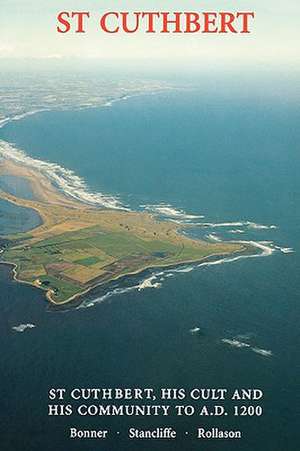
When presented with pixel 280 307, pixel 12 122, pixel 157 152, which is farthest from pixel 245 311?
pixel 12 122

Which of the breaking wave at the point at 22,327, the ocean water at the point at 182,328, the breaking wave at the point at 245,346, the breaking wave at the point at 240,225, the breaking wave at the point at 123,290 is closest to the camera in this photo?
the ocean water at the point at 182,328

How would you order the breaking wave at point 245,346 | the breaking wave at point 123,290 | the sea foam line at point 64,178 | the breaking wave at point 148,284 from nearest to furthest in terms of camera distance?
1. the breaking wave at point 245,346
2. the breaking wave at point 123,290
3. the breaking wave at point 148,284
4. the sea foam line at point 64,178

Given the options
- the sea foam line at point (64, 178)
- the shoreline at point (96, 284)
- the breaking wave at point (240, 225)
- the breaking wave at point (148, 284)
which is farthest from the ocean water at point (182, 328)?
the sea foam line at point (64, 178)

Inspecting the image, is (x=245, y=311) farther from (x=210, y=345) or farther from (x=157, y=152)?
(x=157, y=152)

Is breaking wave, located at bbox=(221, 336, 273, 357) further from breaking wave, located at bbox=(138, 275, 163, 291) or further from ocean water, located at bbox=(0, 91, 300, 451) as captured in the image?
breaking wave, located at bbox=(138, 275, 163, 291)

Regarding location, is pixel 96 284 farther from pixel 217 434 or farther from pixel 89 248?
pixel 217 434

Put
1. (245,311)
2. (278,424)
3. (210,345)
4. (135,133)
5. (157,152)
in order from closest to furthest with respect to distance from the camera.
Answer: (278,424) < (210,345) < (245,311) < (157,152) < (135,133)

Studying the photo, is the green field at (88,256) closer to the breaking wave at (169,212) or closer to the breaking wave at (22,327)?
the breaking wave at (22,327)
